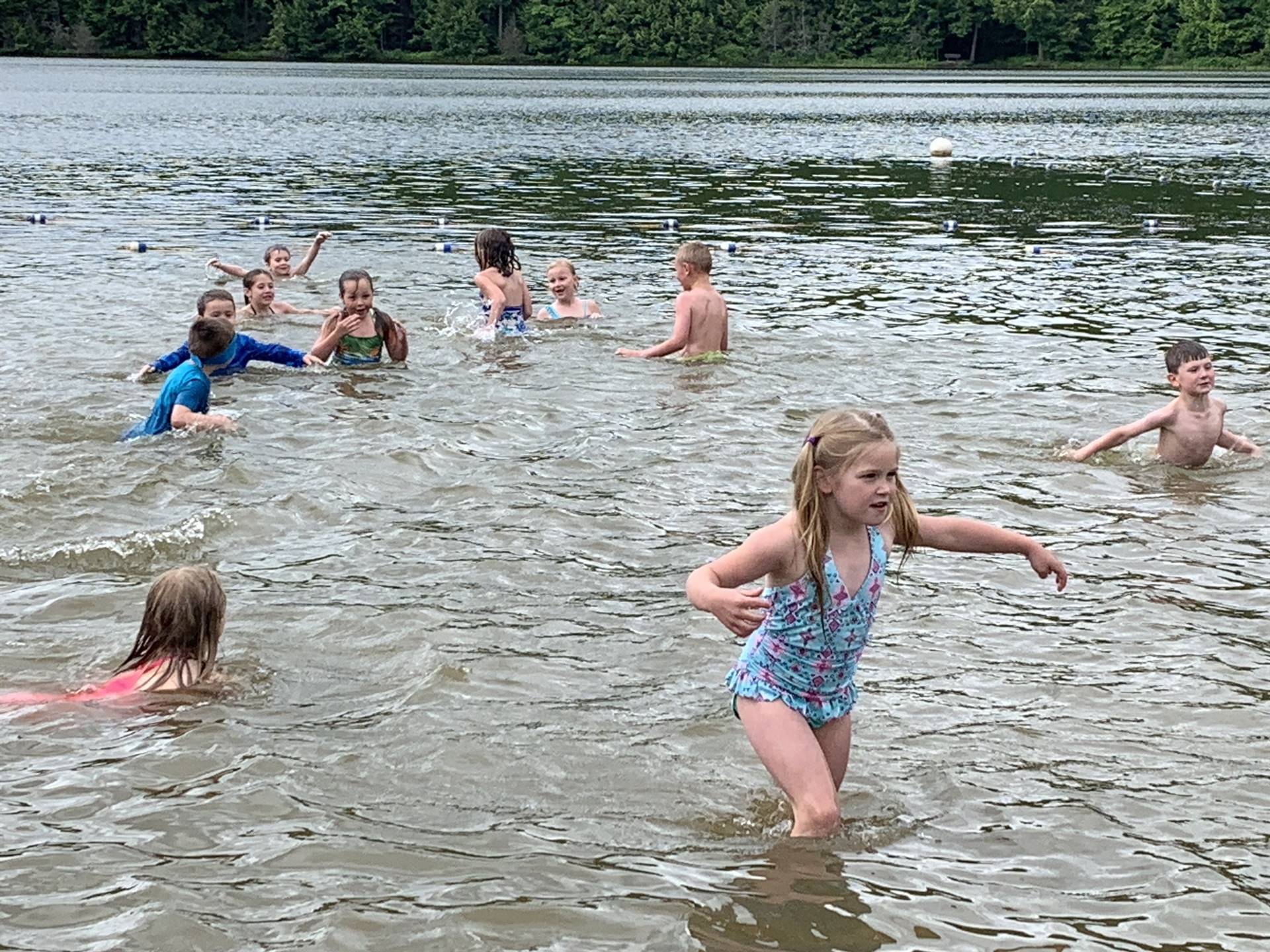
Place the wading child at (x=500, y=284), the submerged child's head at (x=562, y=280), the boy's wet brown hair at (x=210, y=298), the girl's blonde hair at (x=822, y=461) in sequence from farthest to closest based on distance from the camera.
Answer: the submerged child's head at (x=562, y=280), the wading child at (x=500, y=284), the boy's wet brown hair at (x=210, y=298), the girl's blonde hair at (x=822, y=461)

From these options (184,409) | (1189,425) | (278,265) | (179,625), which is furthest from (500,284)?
(179,625)

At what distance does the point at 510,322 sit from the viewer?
15852 millimetres

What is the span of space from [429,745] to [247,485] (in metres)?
4.37

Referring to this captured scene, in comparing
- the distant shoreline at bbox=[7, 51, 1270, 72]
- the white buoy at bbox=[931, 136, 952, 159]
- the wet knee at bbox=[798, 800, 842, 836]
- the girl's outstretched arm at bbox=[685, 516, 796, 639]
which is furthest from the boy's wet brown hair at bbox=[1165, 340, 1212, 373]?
the distant shoreline at bbox=[7, 51, 1270, 72]

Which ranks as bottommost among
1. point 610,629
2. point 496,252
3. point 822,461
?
point 610,629

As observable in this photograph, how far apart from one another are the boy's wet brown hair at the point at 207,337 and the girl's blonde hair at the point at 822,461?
7.75 m

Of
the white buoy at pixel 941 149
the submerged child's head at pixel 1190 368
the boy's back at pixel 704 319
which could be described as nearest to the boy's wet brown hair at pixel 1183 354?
the submerged child's head at pixel 1190 368

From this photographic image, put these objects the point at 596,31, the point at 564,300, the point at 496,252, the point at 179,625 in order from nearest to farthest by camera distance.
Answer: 1. the point at 179,625
2. the point at 496,252
3. the point at 564,300
4. the point at 596,31

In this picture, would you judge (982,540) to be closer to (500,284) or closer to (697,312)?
(697,312)

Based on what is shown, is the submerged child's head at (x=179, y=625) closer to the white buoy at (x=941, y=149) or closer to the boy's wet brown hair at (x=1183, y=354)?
the boy's wet brown hair at (x=1183, y=354)

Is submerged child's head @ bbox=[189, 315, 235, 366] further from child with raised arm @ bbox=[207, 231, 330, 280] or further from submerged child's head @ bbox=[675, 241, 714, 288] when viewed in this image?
child with raised arm @ bbox=[207, 231, 330, 280]

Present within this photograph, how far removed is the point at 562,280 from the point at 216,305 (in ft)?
14.0

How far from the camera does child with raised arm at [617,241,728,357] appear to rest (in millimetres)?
14156

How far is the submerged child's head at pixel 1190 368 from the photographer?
10.8 m
